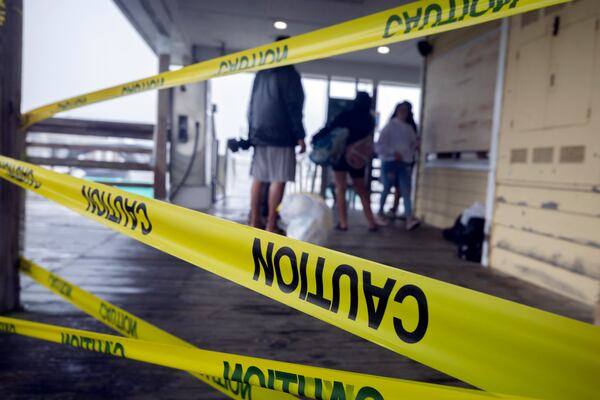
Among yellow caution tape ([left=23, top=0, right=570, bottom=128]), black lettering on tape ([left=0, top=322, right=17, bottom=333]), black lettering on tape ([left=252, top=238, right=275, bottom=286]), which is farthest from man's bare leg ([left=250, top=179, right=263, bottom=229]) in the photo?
black lettering on tape ([left=252, top=238, right=275, bottom=286])

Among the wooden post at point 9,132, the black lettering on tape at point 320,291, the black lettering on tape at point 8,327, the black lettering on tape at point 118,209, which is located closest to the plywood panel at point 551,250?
the black lettering on tape at point 320,291

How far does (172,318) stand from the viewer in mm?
1679

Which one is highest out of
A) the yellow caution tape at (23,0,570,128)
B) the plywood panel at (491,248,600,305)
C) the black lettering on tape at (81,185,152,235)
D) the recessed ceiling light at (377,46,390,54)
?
the recessed ceiling light at (377,46,390,54)

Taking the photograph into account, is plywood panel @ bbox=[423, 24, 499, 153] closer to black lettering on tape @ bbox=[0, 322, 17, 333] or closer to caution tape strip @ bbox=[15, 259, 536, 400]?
caution tape strip @ bbox=[15, 259, 536, 400]

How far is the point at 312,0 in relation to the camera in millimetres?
4715

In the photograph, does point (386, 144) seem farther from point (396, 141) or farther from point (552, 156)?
point (552, 156)

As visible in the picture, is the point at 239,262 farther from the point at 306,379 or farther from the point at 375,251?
the point at 375,251

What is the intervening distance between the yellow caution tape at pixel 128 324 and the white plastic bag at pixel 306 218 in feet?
4.97

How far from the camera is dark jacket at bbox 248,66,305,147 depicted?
112 inches

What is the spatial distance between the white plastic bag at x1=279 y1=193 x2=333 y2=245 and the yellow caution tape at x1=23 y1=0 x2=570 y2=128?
4.99 feet

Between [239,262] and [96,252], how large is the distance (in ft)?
8.11

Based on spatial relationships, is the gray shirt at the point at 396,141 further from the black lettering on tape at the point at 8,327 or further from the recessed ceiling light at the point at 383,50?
the black lettering on tape at the point at 8,327

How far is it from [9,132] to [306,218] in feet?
5.96

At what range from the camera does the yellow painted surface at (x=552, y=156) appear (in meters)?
2.11
